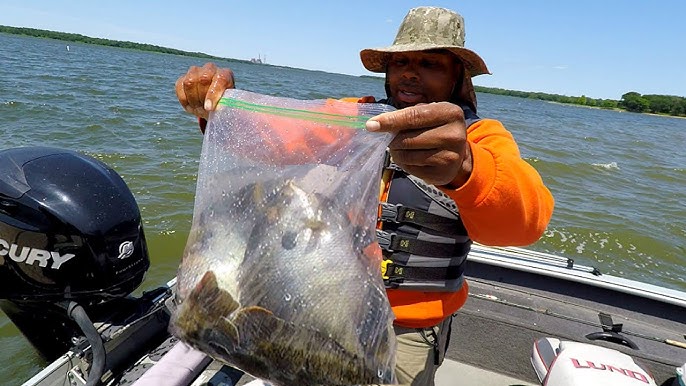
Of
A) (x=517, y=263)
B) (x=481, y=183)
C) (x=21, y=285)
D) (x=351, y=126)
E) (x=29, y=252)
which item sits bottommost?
(x=517, y=263)

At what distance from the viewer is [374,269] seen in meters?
1.41

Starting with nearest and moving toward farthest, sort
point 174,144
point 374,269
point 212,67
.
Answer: point 374,269 < point 212,67 < point 174,144

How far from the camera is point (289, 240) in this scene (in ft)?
4.28

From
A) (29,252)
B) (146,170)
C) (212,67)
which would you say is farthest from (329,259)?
(146,170)

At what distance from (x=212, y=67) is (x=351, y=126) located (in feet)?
2.21

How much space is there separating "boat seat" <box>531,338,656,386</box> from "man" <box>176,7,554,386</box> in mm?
758

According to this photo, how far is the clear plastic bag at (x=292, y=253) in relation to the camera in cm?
126

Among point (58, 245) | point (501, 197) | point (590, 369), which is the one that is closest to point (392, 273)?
point (501, 197)

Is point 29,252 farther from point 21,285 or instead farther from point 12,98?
point 12,98

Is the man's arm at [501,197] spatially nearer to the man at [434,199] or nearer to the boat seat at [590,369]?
the man at [434,199]

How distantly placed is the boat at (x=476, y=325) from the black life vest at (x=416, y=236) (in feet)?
2.94

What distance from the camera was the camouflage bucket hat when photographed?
2.08 meters

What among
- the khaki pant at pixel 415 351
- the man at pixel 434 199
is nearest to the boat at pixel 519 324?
the khaki pant at pixel 415 351

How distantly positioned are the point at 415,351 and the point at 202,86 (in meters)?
1.46
